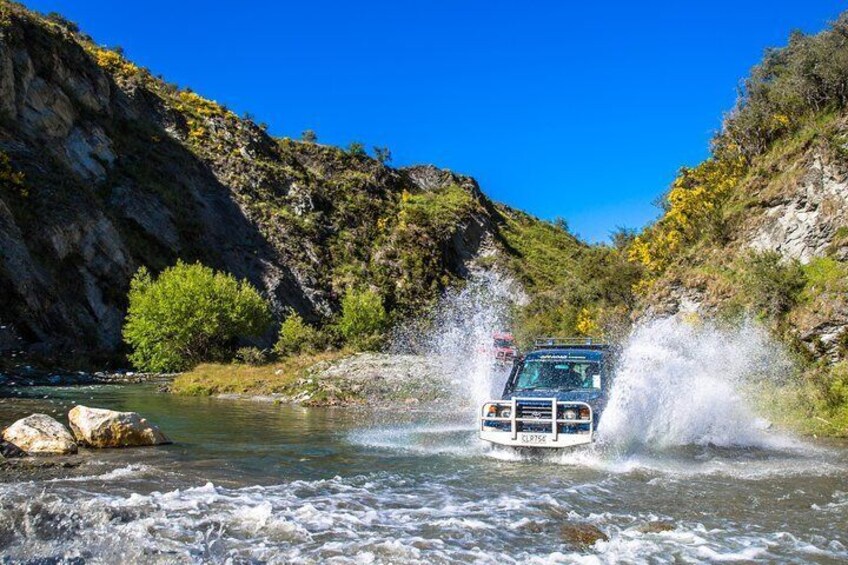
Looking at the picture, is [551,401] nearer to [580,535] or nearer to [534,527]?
[534,527]

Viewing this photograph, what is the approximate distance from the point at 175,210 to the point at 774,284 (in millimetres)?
67248

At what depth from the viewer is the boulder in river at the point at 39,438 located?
12281 millimetres

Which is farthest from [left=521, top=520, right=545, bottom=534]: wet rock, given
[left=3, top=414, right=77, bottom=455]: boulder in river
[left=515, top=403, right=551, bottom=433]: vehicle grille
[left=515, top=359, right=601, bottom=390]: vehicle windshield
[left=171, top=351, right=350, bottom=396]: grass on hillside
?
[left=171, top=351, right=350, bottom=396]: grass on hillside

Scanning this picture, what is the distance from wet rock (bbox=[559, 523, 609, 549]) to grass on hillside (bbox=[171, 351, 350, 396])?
2308cm

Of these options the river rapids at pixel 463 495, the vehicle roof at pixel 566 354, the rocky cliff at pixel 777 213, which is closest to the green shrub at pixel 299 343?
the rocky cliff at pixel 777 213

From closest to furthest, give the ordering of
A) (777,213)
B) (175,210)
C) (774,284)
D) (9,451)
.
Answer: (9,451) → (774,284) → (777,213) → (175,210)

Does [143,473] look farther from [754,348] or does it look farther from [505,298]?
[505,298]

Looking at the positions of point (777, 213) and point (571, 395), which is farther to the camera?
point (777, 213)

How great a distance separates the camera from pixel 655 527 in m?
8.11

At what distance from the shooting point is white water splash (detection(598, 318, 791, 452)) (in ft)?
47.9

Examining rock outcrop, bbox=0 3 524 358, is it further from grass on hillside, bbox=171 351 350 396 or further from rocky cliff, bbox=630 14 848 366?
rocky cliff, bbox=630 14 848 366

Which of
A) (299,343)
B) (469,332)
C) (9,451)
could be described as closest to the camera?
(9,451)

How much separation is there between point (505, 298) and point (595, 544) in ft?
294

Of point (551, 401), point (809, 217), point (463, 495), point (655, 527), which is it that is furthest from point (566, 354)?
point (809, 217)
